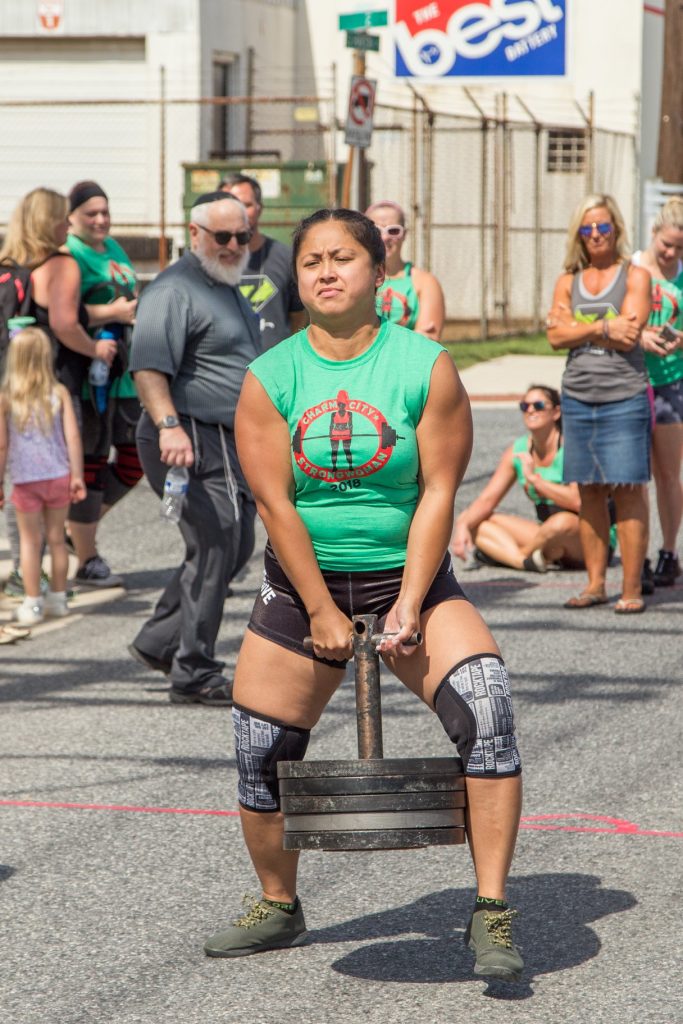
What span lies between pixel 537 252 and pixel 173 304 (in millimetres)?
20792

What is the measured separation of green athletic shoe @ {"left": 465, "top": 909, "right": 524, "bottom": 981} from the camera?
13.3 ft

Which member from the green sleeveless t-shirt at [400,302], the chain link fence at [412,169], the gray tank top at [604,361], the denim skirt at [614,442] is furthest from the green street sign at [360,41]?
the chain link fence at [412,169]

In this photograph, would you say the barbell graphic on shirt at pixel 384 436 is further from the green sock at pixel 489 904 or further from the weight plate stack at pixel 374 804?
the green sock at pixel 489 904

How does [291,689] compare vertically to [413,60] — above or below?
below

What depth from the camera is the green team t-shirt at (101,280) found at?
9.77 metres

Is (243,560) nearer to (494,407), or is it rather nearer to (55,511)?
(55,511)

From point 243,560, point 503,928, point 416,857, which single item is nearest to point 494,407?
point 243,560

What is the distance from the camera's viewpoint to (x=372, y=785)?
159 inches

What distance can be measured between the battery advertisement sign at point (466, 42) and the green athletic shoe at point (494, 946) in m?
26.1

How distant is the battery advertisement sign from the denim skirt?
21.3 meters

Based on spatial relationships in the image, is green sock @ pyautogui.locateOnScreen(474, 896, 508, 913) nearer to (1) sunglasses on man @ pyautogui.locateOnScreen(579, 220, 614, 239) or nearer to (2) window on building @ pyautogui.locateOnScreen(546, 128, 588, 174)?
(1) sunglasses on man @ pyautogui.locateOnScreen(579, 220, 614, 239)

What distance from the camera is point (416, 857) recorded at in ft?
17.6

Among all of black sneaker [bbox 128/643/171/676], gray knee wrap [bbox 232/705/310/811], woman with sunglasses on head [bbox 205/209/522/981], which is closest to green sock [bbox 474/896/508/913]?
woman with sunglasses on head [bbox 205/209/522/981]

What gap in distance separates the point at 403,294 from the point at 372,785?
557cm
